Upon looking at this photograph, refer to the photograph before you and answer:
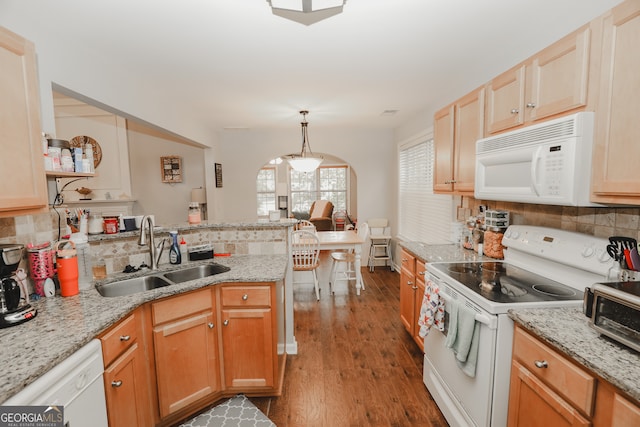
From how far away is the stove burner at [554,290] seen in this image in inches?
59.2

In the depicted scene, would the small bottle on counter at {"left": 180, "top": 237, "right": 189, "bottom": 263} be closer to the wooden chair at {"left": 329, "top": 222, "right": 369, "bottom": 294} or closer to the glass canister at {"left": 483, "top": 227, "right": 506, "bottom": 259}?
the wooden chair at {"left": 329, "top": 222, "right": 369, "bottom": 294}

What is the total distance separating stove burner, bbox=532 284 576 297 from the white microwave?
46 cm

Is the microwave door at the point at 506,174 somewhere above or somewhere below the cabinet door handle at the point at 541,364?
above

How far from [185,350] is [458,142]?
2.49 m

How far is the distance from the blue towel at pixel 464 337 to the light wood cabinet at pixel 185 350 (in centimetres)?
146

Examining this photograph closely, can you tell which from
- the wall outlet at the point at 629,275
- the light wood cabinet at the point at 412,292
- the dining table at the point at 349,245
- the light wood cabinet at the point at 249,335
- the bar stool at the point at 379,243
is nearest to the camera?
the wall outlet at the point at 629,275

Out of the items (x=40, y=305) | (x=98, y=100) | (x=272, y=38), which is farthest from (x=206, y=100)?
(x=40, y=305)

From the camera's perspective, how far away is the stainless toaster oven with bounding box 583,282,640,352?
98 cm

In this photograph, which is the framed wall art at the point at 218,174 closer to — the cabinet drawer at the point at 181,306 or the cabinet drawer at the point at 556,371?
the cabinet drawer at the point at 181,306

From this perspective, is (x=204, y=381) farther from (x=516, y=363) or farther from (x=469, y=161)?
(x=469, y=161)

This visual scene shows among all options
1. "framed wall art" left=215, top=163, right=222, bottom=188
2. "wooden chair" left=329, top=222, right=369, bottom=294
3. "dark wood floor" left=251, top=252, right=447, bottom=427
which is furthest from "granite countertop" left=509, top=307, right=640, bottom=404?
"framed wall art" left=215, top=163, right=222, bottom=188

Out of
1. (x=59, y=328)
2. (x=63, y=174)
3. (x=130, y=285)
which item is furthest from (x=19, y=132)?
(x=130, y=285)

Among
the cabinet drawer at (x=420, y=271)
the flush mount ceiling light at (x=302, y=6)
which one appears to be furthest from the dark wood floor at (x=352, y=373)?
the flush mount ceiling light at (x=302, y=6)

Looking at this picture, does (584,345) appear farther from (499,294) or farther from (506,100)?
(506,100)
